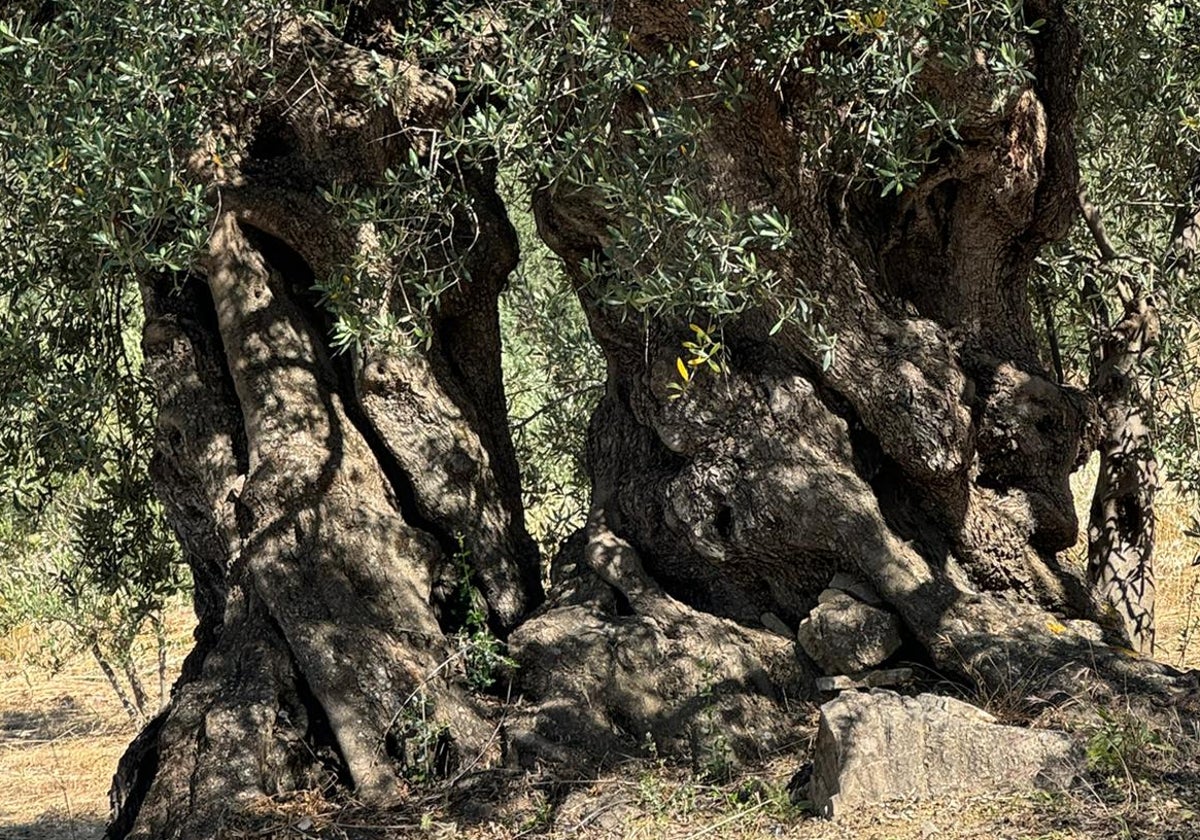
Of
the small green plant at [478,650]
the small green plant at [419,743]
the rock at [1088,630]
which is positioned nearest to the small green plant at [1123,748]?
the rock at [1088,630]

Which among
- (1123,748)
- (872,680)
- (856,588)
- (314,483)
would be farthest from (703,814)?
(314,483)

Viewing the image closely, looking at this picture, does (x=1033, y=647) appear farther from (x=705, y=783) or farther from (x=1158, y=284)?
(x=1158, y=284)

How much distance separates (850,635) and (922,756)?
93cm

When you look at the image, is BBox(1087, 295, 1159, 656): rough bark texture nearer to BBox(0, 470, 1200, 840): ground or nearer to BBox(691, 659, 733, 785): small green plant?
Result: BBox(0, 470, 1200, 840): ground

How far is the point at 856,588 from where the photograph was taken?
661 cm

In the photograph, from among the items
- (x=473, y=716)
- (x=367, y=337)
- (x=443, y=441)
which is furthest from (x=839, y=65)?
(x=473, y=716)

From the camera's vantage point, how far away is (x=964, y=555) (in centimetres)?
684

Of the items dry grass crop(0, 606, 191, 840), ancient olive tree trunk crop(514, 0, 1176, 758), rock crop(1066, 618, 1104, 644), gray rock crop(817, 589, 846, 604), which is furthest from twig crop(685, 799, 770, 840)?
dry grass crop(0, 606, 191, 840)

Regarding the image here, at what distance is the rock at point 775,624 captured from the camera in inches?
268

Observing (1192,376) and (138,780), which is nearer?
(138,780)

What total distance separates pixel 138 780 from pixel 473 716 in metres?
1.53

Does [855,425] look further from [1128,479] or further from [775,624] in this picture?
[1128,479]

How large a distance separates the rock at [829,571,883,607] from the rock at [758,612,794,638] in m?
0.31

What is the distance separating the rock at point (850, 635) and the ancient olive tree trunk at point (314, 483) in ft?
4.86
